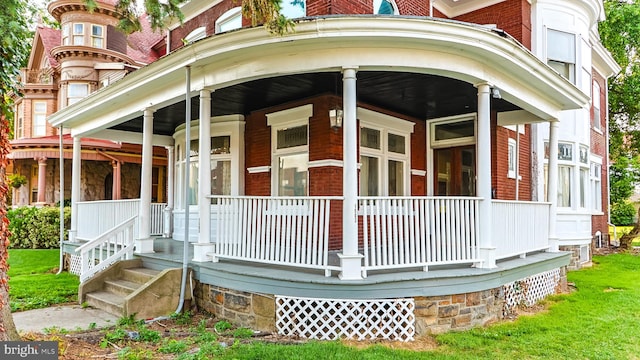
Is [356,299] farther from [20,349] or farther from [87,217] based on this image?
[87,217]

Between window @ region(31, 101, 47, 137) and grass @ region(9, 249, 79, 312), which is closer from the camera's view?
grass @ region(9, 249, 79, 312)

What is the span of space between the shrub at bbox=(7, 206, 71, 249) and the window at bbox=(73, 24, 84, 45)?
7.33m

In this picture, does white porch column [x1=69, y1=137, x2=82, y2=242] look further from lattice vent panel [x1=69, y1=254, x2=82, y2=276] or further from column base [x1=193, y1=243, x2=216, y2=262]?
column base [x1=193, y1=243, x2=216, y2=262]

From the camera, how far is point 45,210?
12961mm

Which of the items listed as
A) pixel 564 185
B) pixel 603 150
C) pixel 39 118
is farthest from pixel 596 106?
pixel 39 118

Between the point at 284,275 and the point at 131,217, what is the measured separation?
12.5ft

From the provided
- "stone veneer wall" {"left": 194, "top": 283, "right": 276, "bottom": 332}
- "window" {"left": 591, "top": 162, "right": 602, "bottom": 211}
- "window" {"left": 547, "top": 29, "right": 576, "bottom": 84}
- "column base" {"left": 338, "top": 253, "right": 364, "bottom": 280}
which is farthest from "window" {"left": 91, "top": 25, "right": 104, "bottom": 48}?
"window" {"left": 591, "top": 162, "right": 602, "bottom": 211}

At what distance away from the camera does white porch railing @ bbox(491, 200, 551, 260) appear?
5.59 meters

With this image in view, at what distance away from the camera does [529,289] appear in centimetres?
617

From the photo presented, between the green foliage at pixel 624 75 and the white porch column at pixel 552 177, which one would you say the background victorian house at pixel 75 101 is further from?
the green foliage at pixel 624 75

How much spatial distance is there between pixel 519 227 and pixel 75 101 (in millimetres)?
16590

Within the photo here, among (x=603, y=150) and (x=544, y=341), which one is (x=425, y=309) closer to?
(x=544, y=341)

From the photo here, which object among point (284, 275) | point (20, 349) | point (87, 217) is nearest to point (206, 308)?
point (284, 275)

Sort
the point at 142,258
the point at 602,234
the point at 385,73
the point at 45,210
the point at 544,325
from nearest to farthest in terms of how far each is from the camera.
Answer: the point at 544,325, the point at 385,73, the point at 142,258, the point at 45,210, the point at 602,234
